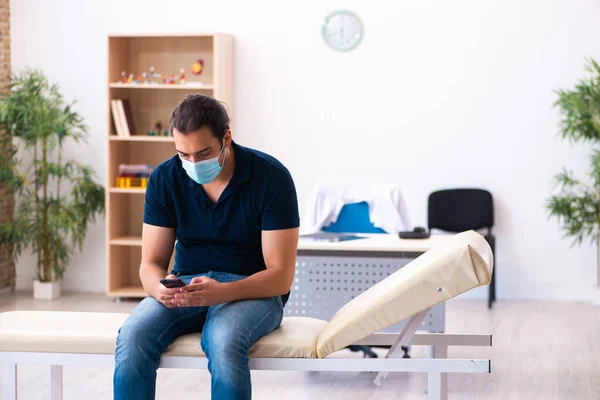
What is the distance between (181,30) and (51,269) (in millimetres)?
2088

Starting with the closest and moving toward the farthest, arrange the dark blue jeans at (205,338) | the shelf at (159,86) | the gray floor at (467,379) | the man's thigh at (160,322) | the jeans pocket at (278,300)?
the dark blue jeans at (205,338) → the man's thigh at (160,322) → the jeans pocket at (278,300) → the gray floor at (467,379) → the shelf at (159,86)

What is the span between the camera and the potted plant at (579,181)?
575cm

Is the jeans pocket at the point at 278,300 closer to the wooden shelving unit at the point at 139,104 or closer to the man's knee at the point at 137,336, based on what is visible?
the man's knee at the point at 137,336

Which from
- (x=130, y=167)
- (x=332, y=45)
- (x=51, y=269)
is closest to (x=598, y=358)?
(x=332, y=45)

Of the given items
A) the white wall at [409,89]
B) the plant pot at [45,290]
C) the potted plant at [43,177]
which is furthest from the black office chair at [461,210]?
the plant pot at [45,290]

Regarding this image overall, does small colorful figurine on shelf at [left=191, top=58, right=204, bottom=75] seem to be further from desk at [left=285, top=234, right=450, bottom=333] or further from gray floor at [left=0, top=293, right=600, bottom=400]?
gray floor at [left=0, top=293, right=600, bottom=400]

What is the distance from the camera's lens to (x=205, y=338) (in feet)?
8.13

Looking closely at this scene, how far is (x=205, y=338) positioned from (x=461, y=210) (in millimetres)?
3969

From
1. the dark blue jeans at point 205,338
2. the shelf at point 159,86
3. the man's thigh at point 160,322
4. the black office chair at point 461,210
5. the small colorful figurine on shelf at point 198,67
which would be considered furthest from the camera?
the small colorful figurine on shelf at point 198,67

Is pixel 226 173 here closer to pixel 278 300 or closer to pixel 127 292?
pixel 278 300

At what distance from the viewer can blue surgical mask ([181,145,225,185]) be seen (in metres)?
2.53

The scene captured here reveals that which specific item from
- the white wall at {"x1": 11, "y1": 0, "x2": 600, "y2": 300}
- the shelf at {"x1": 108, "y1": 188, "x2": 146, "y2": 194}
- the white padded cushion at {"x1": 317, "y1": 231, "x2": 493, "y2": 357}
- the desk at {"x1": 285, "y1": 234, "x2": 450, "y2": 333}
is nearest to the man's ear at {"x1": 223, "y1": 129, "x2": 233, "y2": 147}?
the white padded cushion at {"x1": 317, "y1": 231, "x2": 493, "y2": 357}

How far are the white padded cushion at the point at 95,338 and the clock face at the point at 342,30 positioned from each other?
12.7ft

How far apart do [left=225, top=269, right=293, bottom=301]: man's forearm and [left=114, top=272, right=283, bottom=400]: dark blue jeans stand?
0.03 m
